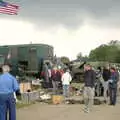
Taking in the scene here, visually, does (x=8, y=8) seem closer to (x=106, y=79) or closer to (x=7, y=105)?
(x=106, y=79)

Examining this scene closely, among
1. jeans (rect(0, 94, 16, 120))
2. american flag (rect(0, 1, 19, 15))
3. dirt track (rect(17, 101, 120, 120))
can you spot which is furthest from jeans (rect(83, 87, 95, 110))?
american flag (rect(0, 1, 19, 15))

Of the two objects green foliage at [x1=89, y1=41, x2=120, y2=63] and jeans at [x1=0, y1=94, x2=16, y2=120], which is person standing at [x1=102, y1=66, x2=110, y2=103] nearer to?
jeans at [x1=0, y1=94, x2=16, y2=120]

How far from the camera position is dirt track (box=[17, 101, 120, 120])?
16.2 meters

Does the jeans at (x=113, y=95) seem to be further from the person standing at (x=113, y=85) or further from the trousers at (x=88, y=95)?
the trousers at (x=88, y=95)

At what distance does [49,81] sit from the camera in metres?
32.7

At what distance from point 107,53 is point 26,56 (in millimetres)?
92183

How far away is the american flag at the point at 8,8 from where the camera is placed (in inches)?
864

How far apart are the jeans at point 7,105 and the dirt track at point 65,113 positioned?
3234 mm

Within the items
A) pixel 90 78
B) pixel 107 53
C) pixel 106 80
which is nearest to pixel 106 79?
pixel 106 80

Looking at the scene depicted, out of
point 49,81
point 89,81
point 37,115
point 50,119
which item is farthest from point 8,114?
point 49,81

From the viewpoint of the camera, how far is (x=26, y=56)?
3950 centimetres

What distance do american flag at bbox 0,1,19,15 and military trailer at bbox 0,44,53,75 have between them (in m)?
16.7

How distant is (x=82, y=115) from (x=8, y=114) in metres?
4.38

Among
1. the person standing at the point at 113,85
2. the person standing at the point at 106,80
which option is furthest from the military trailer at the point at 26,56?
the person standing at the point at 113,85
